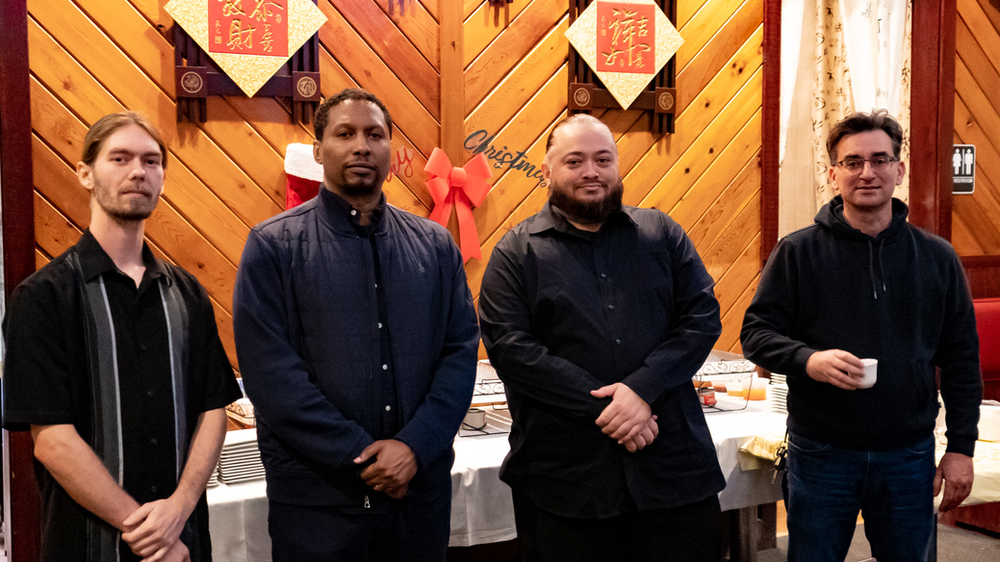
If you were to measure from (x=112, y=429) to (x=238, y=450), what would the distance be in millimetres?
605

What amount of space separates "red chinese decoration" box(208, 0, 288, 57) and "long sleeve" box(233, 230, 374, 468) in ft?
6.26

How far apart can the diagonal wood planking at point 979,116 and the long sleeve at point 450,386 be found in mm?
3966

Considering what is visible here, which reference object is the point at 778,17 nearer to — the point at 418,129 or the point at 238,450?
the point at 418,129

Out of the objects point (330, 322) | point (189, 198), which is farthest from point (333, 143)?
point (189, 198)

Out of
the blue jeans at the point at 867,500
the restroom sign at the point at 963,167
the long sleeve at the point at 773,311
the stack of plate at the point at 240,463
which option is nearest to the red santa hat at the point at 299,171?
the stack of plate at the point at 240,463

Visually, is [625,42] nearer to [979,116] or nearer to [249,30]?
[249,30]

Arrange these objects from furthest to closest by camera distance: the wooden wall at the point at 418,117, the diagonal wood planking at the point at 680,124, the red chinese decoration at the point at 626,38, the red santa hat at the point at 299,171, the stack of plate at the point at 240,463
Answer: the red chinese decoration at the point at 626,38 → the diagonal wood planking at the point at 680,124 → the red santa hat at the point at 299,171 → the wooden wall at the point at 418,117 → the stack of plate at the point at 240,463

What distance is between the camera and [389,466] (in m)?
1.83

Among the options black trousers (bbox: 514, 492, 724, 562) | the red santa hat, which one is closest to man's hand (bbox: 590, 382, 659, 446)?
black trousers (bbox: 514, 492, 724, 562)

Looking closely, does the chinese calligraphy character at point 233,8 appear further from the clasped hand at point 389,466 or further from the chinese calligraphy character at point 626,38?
the clasped hand at point 389,466

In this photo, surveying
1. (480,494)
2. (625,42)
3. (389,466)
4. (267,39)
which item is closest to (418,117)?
(267,39)

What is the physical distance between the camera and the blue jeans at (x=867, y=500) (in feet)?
7.20

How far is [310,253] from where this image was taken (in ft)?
6.40

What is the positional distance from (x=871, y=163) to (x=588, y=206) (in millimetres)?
796
